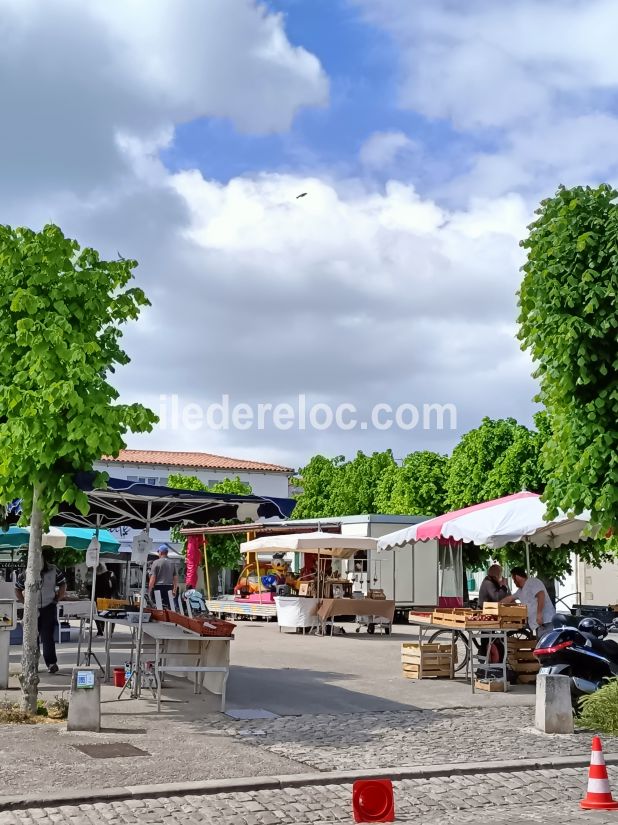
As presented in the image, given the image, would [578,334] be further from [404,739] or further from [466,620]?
[466,620]

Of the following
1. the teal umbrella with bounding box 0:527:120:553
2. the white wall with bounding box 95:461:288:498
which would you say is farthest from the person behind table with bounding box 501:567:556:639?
the white wall with bounding box 95:461:288:498

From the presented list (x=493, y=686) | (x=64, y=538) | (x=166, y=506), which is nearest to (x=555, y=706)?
(x=493, y=686)

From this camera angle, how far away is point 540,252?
1083 cm

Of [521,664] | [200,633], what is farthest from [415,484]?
[200,633]

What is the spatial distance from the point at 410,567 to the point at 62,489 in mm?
20912

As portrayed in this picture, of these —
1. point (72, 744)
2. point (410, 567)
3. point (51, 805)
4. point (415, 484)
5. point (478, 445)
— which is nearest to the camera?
point (51, 805)

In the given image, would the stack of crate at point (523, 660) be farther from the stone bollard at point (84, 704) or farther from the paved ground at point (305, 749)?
the stone bollard at point (84, 704)

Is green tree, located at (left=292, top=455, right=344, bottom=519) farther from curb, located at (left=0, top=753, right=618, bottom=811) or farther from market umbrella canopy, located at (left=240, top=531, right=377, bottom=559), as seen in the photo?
curb, located at (left=0, top=753, right=618, bottom=811)

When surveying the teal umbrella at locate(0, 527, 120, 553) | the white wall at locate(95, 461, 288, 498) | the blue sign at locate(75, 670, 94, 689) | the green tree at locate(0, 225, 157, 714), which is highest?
the white wall at locate(95, 461, 288, 498)

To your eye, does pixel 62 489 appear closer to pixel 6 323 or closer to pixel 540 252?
pixel 6 323

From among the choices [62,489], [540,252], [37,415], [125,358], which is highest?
[540,252]

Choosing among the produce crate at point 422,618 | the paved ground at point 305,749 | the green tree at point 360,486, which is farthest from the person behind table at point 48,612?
the green tree at point 360,486

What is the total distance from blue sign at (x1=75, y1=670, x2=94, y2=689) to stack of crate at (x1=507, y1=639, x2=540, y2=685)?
7116 mm

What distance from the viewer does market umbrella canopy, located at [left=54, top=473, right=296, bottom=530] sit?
12.4 metres
